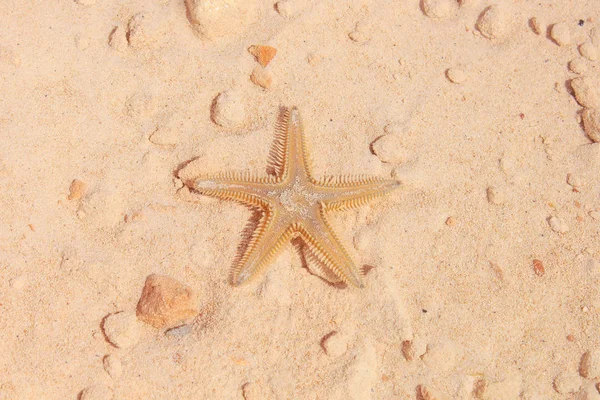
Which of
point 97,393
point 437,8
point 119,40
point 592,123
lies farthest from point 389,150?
point 97,393

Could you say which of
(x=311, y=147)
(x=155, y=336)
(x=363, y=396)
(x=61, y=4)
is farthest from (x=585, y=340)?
(x=61, y=4)

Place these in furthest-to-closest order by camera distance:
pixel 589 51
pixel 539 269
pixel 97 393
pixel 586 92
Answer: pixel 589 51 < pixel 586 92 < pixel 539 269 < pixel 97 393

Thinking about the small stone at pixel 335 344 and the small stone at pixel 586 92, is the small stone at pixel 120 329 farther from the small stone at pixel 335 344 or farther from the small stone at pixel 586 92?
the small stone at pixel 586 92

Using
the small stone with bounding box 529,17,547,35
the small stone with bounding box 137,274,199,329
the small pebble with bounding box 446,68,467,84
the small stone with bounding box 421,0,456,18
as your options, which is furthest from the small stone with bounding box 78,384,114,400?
the small stone with bounding box 529,17,547,35

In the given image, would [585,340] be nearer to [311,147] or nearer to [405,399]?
[405,399]

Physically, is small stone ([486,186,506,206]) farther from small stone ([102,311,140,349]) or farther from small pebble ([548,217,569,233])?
small stone ([102,311,140,349])

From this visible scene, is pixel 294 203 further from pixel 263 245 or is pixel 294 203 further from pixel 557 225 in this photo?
pixel 557 225
